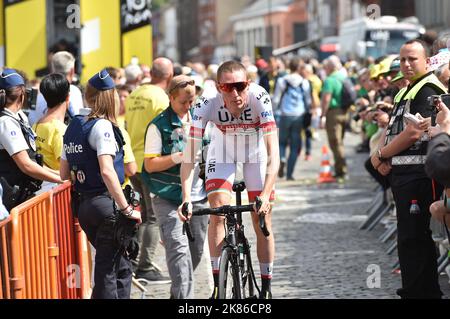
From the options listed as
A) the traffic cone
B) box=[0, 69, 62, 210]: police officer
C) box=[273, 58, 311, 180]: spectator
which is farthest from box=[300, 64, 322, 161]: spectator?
box=[0, 69, 62, 210]: police officer

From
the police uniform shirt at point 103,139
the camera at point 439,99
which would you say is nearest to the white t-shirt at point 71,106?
the police uniform shirt at point 103,139

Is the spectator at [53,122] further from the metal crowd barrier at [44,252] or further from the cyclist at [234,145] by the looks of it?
the cyclist at [234,145]

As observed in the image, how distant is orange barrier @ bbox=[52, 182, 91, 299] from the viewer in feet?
27.6

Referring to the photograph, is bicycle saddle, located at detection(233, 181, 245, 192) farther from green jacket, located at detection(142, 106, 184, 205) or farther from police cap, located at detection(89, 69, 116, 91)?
green jacket, located at detection(142, 106, 184, 205)

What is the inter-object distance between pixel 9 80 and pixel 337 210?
822 centimetres

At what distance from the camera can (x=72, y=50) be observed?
17.1 meters

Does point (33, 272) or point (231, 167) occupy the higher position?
point (231, 167)

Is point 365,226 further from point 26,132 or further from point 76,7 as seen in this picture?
point 26,132

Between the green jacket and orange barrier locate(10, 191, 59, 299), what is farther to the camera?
the green jacket

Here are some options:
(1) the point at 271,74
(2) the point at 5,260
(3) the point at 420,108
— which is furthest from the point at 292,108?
(2) the point at 5,260

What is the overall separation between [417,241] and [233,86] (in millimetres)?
1784

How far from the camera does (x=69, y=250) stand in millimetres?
8805

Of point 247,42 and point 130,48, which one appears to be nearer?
point 130,48

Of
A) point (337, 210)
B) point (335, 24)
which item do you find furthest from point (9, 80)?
point (335, 24)
